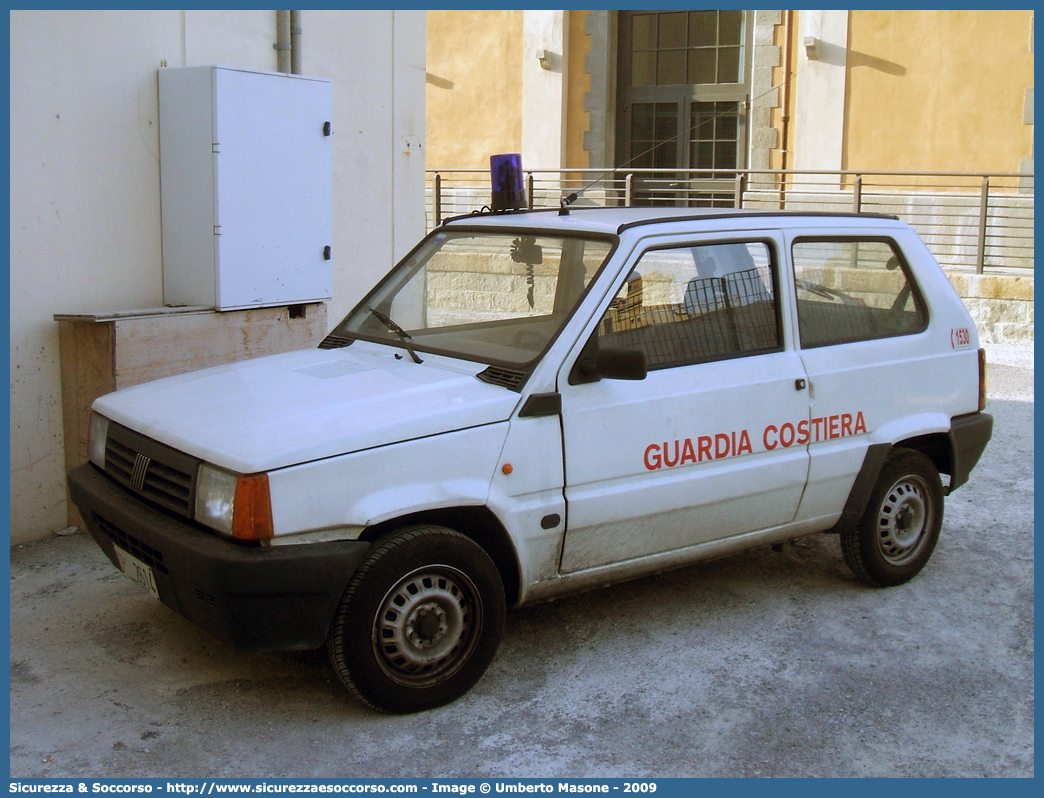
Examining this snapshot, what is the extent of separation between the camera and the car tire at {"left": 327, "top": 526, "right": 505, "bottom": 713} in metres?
3.78

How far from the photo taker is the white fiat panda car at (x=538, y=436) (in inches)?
146

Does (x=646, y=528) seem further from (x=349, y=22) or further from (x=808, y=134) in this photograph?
(x=808, y=134)

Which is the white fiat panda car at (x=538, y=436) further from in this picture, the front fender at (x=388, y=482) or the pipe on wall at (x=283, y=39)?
the pipe on wall at (x=283, y=39)

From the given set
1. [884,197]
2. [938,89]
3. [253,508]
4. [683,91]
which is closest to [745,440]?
[253,508]

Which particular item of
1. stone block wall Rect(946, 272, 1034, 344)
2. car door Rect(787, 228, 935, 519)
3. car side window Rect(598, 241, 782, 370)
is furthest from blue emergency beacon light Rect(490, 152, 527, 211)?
stone block wall Rect(946, 272, 1034, 344)

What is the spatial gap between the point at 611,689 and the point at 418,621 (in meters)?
0.85

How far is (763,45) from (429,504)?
51.9ft

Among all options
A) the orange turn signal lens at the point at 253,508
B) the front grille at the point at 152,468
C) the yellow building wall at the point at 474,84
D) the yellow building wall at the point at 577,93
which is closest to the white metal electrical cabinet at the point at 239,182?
the front grille at the point at 152,468

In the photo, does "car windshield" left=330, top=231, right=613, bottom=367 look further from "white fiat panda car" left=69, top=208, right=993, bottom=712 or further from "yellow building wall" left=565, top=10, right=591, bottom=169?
"yellow building wall" left=565, top=10, right=591, bottom=169

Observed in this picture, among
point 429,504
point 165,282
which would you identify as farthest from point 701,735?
point 165,282

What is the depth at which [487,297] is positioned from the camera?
4.97 metres

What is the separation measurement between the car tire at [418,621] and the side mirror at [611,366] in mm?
767

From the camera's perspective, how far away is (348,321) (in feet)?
16.8

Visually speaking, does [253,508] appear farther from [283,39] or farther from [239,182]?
[283,39]
